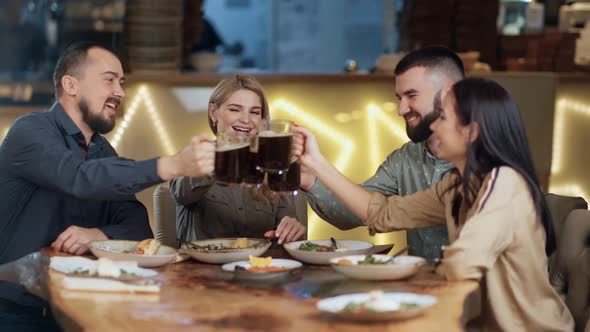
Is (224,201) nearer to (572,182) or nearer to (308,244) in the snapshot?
(308,244)

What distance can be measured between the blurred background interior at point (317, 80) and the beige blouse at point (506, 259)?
115 inches

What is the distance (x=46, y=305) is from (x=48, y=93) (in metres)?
2.82

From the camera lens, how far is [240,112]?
361cm

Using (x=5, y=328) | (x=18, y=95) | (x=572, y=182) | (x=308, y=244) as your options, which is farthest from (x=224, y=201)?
(x=572, y=182)

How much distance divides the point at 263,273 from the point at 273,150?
0.38m

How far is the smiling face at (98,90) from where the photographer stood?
330 cm

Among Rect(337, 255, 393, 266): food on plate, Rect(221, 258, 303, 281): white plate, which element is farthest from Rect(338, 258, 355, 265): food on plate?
Rect(221, 258, 303, 281): white plate

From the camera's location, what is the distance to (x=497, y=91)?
254 cm

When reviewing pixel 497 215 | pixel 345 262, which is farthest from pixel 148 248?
pixel 497 215

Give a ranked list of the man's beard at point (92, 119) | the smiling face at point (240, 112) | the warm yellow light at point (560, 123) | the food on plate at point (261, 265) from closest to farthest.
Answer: the food on plate at point (261, 265)
the man's beard at point (92, 119)
the smiling face at point (240, 112)
the warm yellow light at point (560, 123)

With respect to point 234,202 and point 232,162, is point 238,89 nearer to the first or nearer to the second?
point 234,202

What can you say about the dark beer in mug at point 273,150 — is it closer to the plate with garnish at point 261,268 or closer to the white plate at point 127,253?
the plate with garnish at point 261,268

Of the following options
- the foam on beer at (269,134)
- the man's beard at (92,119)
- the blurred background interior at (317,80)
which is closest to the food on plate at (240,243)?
the foam on beer at (269,134)

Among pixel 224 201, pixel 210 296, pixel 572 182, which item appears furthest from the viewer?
pixel 572 182
